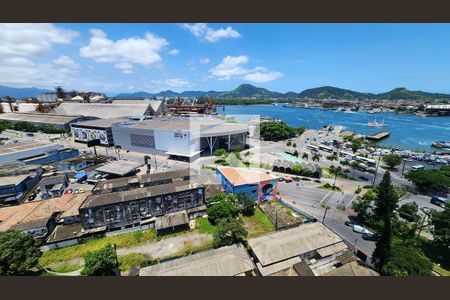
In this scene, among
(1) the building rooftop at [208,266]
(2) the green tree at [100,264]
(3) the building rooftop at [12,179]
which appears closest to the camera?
(1) the building rooftop at [208,266]

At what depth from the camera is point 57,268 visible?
21109mm

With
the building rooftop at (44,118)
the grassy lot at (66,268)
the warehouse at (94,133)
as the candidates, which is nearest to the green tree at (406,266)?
the grassy lot at (66,268)

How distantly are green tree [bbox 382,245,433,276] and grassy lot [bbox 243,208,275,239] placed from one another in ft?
38.3

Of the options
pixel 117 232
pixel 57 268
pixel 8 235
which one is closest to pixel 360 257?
pixel 117 232

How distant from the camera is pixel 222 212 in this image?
87.5 ft

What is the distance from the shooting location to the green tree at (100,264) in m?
18.1

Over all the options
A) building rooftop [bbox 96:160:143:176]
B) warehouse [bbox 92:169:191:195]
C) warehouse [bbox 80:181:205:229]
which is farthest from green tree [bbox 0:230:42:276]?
building rooftop [bbox 96:160:143:176]

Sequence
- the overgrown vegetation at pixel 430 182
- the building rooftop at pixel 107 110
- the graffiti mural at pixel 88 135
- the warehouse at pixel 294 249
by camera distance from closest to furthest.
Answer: the warehouse at pixel 294 249, the overgrown vegetation at pixel 430 182, the graffiti mural at pixel 88 135, the building rooftop at pixel 107 110

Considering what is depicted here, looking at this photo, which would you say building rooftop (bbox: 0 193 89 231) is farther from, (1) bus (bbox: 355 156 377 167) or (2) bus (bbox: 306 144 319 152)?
(1) bus (bbox: 355 156 377 167)

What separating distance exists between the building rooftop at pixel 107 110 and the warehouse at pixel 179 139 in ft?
114

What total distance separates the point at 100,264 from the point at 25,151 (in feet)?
146

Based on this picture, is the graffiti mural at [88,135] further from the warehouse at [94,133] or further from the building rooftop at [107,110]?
the building rooftop at [107,110]

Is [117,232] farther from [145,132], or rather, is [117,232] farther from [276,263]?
[145,132]

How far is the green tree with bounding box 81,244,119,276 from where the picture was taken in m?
18.1
